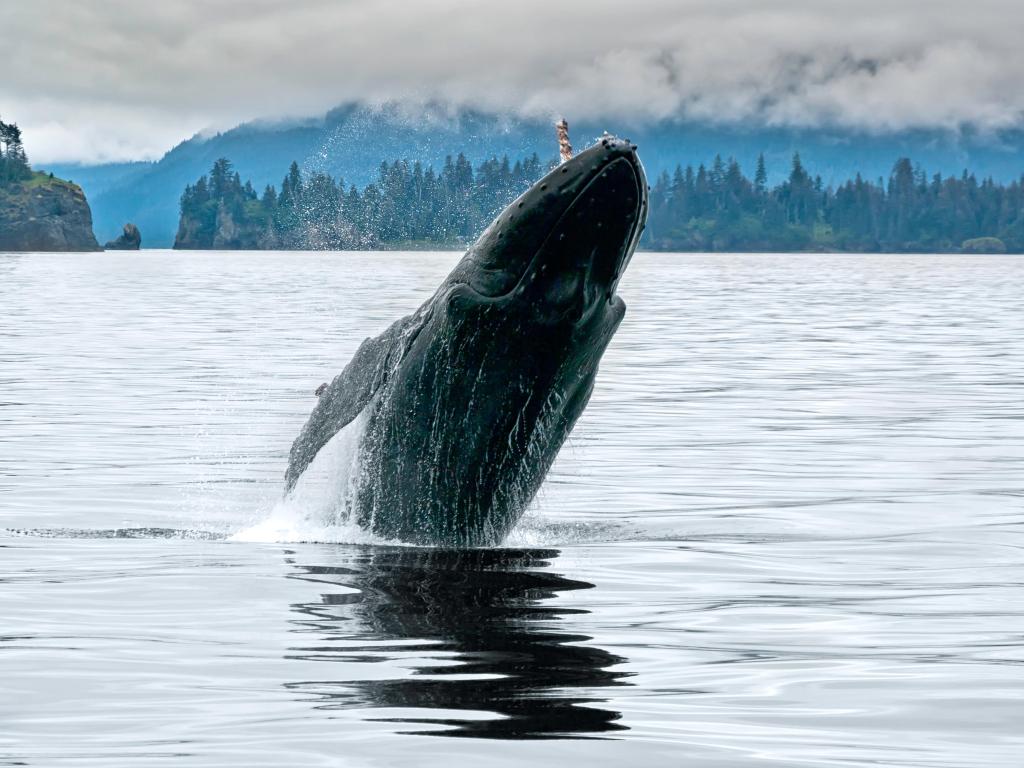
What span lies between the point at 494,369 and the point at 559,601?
1.92m

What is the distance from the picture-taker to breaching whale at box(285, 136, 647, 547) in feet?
36.9

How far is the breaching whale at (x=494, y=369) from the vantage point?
11.2 metres

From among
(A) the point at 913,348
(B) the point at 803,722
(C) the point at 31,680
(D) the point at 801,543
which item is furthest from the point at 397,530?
(A) the point at 913,348

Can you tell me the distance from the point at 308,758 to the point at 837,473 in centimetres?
1241

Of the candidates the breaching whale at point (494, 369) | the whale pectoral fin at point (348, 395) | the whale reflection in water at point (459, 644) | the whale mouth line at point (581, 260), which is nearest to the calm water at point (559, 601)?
the whale reflection in water at point (459, 644)

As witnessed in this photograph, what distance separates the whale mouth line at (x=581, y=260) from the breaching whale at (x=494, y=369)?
0.03 feet

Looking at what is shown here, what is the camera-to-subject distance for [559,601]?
10.9 metres

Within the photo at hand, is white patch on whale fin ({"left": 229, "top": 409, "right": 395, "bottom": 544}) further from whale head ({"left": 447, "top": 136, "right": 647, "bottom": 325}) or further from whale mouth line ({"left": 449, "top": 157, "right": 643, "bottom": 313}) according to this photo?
whale head ({"left": 447, "top": 136, "right": 647, "bottom": 325})

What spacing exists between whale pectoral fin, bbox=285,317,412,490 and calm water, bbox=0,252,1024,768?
894 mm

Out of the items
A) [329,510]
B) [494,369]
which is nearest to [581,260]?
[494,369]

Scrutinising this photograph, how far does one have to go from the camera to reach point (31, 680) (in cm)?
855

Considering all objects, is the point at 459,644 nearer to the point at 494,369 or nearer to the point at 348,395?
the point at 494,369

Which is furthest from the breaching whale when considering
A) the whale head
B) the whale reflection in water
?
the whale reflection in water

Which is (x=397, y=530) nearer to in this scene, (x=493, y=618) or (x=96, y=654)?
(x=493, y=618)
